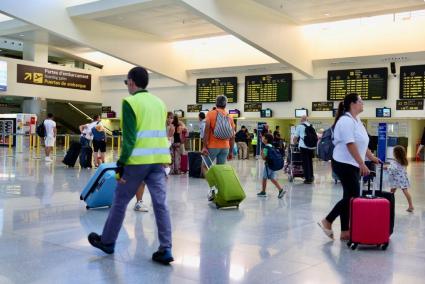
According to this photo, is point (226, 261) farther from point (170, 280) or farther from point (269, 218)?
point (269, 218)

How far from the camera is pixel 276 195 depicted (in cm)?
884

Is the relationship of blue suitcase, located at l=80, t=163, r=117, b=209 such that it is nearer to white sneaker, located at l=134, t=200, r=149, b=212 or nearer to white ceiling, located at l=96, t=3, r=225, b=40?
white sneaker, located at l=134, t=200, r=149, b=212

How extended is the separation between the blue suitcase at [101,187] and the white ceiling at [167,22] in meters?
13.4

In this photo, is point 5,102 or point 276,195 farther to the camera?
point 5,102

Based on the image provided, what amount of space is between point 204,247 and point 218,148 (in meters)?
3.12

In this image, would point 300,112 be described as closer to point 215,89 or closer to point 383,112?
point 383,112

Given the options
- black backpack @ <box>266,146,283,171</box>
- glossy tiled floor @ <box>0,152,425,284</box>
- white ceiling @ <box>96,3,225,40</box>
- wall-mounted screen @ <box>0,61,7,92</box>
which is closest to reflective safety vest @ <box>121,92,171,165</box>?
glossy tiled floor @ <box>0,152,425,284</box>

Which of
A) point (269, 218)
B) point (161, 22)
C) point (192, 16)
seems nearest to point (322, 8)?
point (192, 16)

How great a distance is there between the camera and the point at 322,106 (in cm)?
2306

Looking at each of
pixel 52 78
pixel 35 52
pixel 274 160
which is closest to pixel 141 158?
pixel 274 160

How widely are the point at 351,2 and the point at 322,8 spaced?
1294 millimetres

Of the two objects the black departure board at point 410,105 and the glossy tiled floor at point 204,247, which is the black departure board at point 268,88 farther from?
the glossy tiled floor at point 204,247

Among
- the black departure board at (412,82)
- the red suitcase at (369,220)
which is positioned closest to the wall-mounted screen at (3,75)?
the black departure board at (412,82)

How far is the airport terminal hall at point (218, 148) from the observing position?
13.3ft
